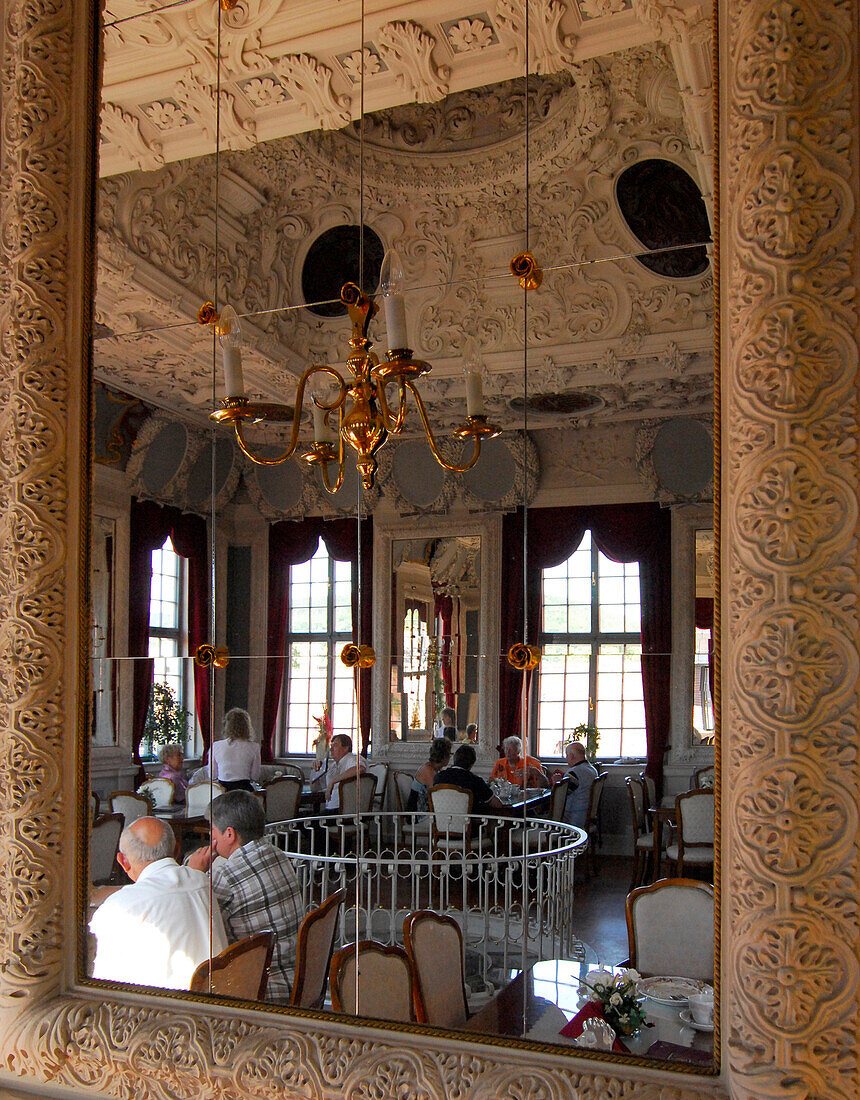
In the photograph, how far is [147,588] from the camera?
2.11 metres

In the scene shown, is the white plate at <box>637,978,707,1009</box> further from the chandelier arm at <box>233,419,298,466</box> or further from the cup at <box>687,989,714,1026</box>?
the chandelier arm at <box>233,419,298,466</box>

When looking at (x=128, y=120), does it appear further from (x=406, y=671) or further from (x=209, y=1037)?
(x=209, y=1037)

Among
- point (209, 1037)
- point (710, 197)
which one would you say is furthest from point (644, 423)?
point (209, 1037)

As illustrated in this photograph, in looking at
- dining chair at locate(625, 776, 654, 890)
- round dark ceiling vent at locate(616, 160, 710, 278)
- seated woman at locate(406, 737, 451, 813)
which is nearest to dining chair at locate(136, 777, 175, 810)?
seated woman at locate(406, 737, 451, 813)

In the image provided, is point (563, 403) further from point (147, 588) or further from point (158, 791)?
point (158, 791)

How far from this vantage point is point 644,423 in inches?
68.1

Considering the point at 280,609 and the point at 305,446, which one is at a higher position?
the point at 305,446

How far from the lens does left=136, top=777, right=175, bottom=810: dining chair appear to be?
2.08 metres

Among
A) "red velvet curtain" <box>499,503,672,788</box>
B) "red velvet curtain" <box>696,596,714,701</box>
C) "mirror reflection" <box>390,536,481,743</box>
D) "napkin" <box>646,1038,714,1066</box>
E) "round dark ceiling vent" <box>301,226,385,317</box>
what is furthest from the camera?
"round dark ceiling vent" <box>301,226,385,317</box>

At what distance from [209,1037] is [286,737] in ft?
2.02

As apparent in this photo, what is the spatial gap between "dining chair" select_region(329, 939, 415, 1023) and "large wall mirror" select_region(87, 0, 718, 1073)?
0.03 feet

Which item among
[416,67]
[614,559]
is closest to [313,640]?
[614,559]

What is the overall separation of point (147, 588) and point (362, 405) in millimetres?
693

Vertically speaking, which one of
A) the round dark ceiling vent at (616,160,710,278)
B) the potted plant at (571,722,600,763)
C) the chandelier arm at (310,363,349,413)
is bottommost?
the potted plant at (571,722,600,763)
